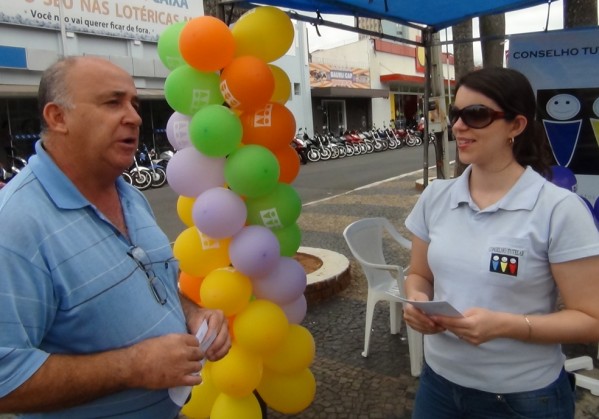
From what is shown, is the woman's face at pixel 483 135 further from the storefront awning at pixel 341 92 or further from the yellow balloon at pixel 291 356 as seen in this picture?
the storefront awning at pixel 341 92

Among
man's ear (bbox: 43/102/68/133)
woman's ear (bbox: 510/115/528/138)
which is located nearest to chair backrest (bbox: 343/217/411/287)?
woman's ear (bbox: 510/115/528/138)

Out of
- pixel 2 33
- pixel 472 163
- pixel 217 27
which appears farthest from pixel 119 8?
pixel 472 163

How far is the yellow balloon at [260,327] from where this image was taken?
246cm

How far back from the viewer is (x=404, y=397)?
10.2 feet

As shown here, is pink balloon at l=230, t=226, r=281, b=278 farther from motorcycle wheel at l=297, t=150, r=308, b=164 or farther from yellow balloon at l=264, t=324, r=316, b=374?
motorcycle wheel at l=297, t=150, r=308, b=164

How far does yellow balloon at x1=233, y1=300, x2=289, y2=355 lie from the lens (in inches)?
97.0

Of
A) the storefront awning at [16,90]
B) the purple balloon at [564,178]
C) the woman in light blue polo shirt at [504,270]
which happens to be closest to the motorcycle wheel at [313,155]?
the storefront awning at [16,90]

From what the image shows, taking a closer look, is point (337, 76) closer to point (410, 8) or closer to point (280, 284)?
point (410, 8)

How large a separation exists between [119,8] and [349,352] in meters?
17.0

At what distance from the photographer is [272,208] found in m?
2.60

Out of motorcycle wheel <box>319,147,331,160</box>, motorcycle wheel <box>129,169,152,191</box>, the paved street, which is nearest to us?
the paved street

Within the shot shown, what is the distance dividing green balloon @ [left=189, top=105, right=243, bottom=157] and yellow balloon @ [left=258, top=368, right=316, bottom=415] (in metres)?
1.18

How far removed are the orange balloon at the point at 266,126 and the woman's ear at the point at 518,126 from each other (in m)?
1.23

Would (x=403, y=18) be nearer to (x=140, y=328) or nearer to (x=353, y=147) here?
(x=140, y=328)
